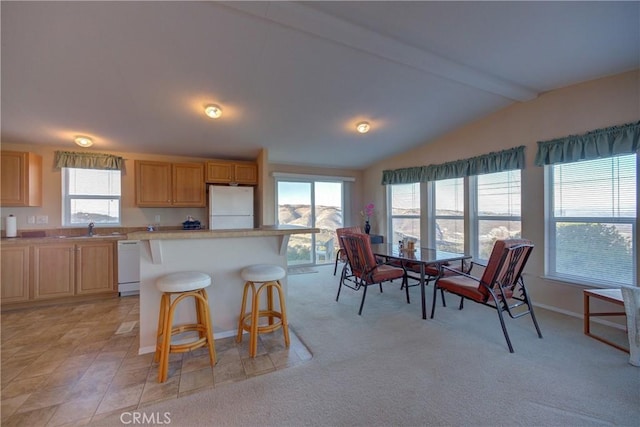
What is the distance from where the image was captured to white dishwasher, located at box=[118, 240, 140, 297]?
362 cm

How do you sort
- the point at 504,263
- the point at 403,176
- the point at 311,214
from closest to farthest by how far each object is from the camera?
1. the point at 504,263
2. the point at 403,176
3. the point at 311,214

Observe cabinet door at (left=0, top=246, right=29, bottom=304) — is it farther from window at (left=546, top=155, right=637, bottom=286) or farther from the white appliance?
window at (left=546, top=155, right=637, bottom=286)

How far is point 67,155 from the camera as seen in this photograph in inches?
148

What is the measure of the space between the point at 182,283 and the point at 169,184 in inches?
113

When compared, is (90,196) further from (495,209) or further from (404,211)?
(495,209)

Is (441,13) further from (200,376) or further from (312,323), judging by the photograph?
(200,376)

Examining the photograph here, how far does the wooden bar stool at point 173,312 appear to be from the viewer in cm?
182

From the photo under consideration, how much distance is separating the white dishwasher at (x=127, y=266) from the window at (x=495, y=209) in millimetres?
5059

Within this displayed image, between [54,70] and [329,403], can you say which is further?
[54,70]

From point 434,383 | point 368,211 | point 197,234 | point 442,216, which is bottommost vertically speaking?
point 434,383

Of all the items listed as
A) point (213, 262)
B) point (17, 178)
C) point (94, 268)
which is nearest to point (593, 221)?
point (213, 262)

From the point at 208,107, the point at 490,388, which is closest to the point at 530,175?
the point at 490,388

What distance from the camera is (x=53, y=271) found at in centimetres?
333

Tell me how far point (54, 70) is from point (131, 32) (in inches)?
38.2
